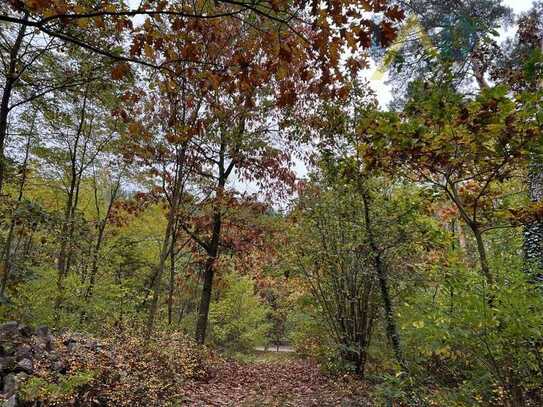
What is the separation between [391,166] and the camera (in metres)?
3.61

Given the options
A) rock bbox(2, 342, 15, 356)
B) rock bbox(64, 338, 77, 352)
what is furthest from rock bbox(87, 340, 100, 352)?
rock bbox(2, 342, 15, 356)

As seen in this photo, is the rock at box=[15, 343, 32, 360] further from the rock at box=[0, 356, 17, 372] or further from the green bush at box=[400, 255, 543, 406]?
the green bush at box=[400, 255, 543, 406]

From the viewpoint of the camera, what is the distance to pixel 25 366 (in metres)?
3.97

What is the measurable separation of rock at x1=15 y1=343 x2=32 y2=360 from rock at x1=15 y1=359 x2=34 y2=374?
152mm

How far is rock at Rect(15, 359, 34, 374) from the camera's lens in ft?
12.9

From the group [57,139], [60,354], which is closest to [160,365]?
[60,354]

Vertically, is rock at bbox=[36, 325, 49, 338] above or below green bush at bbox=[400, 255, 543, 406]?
below

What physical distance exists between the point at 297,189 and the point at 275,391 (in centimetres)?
445

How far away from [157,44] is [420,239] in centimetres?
469

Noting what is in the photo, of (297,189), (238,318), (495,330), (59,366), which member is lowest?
(238,318)

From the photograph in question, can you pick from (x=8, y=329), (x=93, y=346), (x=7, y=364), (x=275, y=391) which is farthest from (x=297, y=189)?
(x=7, y=364)

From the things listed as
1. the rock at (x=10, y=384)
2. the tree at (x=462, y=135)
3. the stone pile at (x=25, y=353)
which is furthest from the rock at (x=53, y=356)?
the tree at (x=462, y=135)

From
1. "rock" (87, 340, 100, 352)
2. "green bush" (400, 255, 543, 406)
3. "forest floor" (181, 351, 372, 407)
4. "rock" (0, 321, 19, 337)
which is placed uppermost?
"green bush" (400, 255, 543, 406)

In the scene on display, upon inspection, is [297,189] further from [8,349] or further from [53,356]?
[8,349]
